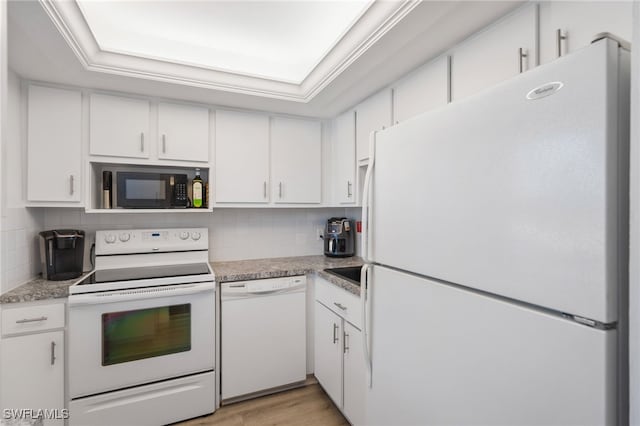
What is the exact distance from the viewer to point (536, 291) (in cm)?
71

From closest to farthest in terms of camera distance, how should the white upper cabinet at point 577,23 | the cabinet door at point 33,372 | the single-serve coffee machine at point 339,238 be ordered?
the white upper cabinet at point 577,23
the cabinet door at point 33,372
the single-serve coffee machine at point 339,238

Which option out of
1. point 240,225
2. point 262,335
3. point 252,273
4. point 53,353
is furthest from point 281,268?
point 53,353

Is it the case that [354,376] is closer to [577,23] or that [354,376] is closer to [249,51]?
[577,23]

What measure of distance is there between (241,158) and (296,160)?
47cm

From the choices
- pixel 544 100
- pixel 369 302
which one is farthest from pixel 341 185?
pixel 544 100

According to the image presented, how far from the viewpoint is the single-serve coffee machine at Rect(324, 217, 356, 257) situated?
2777mm

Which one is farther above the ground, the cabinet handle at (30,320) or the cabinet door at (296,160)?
the cabinet door at (296,160)

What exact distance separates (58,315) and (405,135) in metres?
2.09

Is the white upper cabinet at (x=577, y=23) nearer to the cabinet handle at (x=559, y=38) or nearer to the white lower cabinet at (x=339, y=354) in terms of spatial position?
the cabinet handle at (x=559, y=38)

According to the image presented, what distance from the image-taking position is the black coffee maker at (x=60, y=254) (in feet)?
6.33

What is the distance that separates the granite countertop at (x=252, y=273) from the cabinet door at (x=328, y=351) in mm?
274

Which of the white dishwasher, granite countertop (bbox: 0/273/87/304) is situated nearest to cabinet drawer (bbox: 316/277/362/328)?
the white dishwasher

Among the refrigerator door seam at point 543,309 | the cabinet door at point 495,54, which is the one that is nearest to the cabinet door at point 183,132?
the cabinet door at point 495,54

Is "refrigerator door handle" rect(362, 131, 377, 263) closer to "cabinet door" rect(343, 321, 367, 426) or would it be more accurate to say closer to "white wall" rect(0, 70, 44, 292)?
"cabinet door" rect(343, 321, 367, 426)
